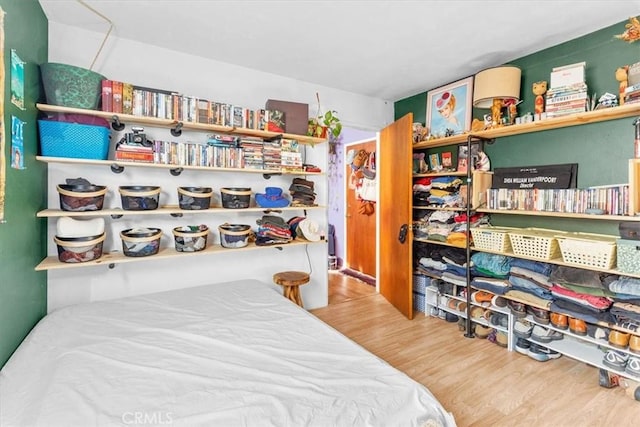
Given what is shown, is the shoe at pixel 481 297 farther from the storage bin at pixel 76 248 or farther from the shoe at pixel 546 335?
the storage bin at pixel 76 248

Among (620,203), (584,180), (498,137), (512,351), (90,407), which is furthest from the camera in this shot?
(498,137)

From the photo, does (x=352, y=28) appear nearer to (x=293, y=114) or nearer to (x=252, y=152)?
(x=293, y=114)

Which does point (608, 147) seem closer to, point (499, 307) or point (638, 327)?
point (638, 327)

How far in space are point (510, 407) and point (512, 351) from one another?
78 cm

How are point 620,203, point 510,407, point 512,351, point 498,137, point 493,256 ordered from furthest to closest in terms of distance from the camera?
point 498,137 → point 493,256 → point 512,351 → point 620,203 → point 510,407

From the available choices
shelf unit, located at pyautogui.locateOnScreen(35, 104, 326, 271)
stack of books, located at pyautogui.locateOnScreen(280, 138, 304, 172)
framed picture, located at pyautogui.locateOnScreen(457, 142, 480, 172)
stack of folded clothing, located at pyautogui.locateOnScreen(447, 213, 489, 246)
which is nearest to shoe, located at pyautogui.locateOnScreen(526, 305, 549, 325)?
stack of folded clothing, located at pyautogui.locateOnScreen(447, 213, 489, 246)

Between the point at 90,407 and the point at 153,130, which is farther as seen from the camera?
the point at 153,130

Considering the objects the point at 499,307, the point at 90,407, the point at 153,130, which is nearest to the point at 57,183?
the point at 153,130

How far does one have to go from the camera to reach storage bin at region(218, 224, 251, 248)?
2.45 metres

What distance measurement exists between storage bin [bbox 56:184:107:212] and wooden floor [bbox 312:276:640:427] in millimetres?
2210

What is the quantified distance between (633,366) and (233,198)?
9.46 feet

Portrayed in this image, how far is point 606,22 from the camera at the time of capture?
6.82 feet

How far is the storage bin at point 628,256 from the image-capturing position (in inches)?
70.9

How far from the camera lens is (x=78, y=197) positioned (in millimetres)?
1919
